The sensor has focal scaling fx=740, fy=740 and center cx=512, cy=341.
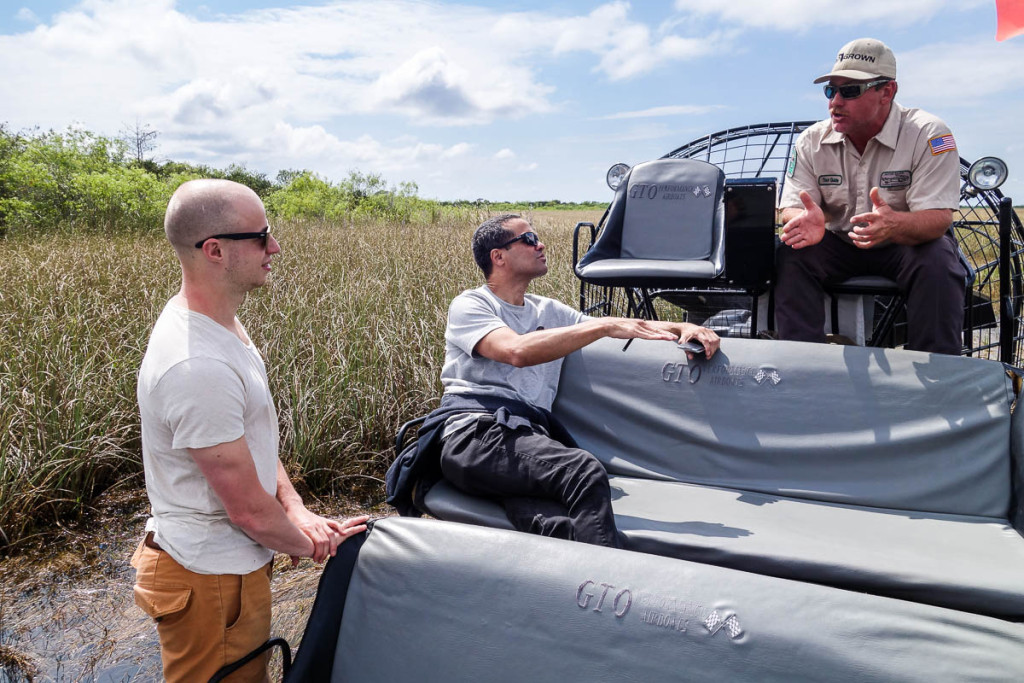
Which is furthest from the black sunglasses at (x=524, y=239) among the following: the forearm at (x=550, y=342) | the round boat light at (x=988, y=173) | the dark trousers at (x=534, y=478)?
the round boat light at (x=988, y=173)

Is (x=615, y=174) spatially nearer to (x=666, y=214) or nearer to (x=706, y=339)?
(x=666, y=214)

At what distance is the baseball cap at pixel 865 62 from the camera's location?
11.2 feet

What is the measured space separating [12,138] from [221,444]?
15.1 meters

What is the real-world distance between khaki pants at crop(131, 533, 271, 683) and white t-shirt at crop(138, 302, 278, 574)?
4 cm

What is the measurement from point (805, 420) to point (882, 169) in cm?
142

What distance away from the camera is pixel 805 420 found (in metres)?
2.91

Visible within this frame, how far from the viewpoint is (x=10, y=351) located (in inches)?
168

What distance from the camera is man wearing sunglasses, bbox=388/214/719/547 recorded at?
95.8 inches

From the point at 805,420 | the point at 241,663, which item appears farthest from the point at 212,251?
the point at 805,420

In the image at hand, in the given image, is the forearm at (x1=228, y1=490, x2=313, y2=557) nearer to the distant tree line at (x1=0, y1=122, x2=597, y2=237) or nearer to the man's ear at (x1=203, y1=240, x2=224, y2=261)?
the man's ear at (x1=203, y1=240, x2=224, y2=261)

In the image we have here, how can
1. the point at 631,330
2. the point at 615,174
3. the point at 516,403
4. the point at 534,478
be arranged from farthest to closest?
the point at 615,174 < the point at 516,403 < the point at 631,330 < the point at 534,478

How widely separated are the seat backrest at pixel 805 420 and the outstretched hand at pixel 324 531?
150 cm

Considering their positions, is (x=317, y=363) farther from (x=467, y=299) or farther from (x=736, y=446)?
(x=736, y=446)

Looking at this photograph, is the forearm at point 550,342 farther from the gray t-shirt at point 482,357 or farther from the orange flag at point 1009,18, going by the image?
the orange flag at point 1009,18
